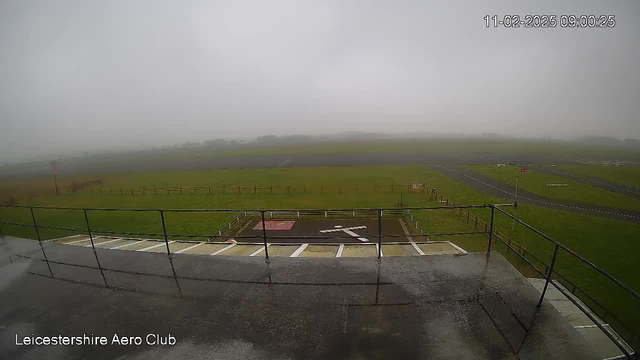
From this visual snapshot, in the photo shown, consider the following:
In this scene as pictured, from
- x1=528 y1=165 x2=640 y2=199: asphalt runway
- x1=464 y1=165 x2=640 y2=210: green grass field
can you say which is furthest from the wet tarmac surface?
x1=528 y1=165 x2=640 y2=199: asphalt runway

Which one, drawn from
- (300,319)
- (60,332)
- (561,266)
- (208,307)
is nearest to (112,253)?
(60,332)

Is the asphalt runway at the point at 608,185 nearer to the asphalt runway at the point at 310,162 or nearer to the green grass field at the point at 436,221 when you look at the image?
the green grass field at the point at 436,221

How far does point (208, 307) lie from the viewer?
13.3ft

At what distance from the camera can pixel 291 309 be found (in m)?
3.92

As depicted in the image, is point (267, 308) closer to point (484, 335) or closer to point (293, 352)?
point (293, 352)

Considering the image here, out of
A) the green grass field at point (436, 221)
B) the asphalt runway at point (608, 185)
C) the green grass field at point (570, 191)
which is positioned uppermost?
the green grass field at point (436, 221)

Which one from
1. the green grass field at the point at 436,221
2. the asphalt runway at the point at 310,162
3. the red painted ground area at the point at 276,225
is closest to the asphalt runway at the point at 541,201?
the green grass field at the point at 436,221

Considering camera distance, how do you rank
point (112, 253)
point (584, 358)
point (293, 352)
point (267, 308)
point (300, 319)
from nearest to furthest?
point (584, 358) → point (293, 352) → point (300, 319) → point (267, 308) → point (112, 253)

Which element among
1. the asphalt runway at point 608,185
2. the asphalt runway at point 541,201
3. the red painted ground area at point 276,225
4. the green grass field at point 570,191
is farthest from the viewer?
the asphalt runway at point 608,185

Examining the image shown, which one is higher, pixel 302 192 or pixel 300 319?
pixel 300 319

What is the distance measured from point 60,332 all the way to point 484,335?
236 inches

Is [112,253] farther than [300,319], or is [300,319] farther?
[112,253]

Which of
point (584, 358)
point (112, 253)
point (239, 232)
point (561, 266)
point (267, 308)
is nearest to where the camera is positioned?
point (584, 358)

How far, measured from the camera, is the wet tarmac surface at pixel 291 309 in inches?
127
